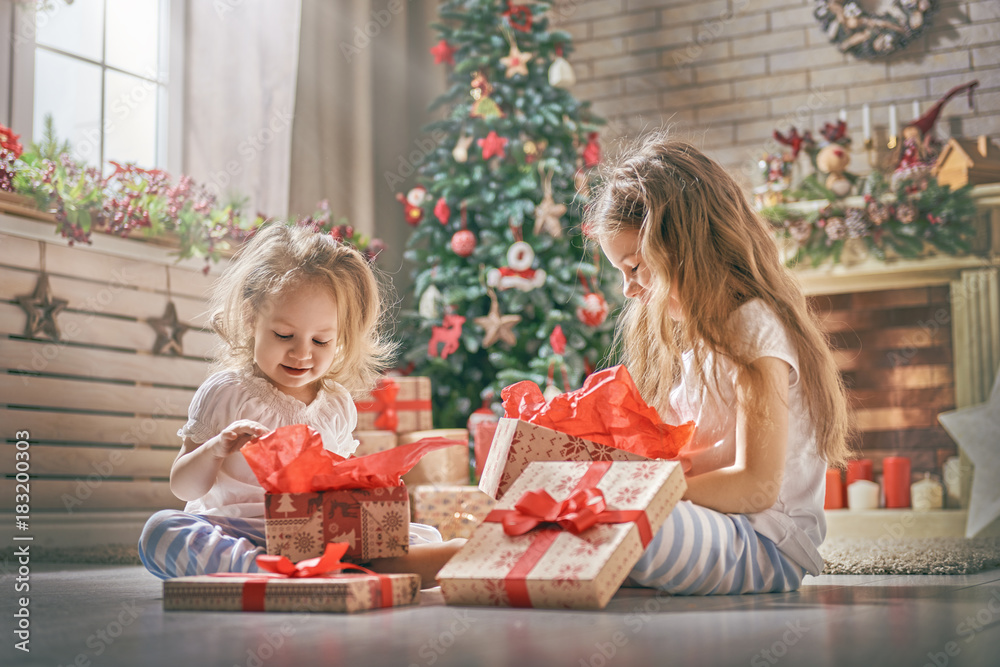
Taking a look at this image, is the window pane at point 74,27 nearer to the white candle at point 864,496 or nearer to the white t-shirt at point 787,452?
the white t-shirt at point 787,452

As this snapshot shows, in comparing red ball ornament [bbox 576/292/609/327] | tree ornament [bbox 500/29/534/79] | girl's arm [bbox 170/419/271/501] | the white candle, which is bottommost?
the white candle

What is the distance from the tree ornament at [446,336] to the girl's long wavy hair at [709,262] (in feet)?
6.39

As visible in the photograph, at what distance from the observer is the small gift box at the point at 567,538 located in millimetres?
1148

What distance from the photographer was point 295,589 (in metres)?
1.16

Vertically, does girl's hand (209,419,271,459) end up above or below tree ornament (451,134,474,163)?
below

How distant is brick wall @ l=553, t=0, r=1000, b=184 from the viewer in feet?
12.2

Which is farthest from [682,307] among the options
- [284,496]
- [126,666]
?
[126,666]

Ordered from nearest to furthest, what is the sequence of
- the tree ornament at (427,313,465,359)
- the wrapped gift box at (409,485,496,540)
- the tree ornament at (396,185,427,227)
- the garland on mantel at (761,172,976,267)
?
the wrapped gift box at (409,485,496,540) → the garland on mantel at (761,172,976,267) → the tree ornament at (427,313,465,359) → the tree ornament at (396,185,427,227)

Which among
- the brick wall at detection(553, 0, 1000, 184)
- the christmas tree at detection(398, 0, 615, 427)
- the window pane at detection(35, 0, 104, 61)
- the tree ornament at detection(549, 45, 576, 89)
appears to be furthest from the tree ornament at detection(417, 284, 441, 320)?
the window pane at detection(35, 0, 104, 61)

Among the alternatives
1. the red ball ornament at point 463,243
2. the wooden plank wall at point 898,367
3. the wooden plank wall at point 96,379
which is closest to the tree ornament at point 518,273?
the red ball ornament at point 463,243

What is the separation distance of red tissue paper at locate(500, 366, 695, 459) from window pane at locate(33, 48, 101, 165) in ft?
7.21

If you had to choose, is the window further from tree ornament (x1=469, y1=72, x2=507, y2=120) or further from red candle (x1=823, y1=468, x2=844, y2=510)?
red candle (x1=823, y1=468, x2=844, y2=510)

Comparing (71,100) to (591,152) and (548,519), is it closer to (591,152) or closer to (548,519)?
(591,152)

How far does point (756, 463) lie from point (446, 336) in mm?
2270
